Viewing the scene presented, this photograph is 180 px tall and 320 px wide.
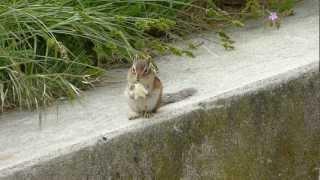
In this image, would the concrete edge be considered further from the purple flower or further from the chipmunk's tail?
the purple flower

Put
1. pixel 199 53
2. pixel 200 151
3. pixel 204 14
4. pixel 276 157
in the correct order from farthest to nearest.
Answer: pixel 204 14
pixel 199 53
pixel 276 157
pixel 200 151

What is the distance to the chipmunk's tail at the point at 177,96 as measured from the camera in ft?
13.3

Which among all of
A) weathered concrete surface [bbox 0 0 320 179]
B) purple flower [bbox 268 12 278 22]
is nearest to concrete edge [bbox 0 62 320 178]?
weathered concrete surface [bbox 0 0 320 179]

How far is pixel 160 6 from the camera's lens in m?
5.02

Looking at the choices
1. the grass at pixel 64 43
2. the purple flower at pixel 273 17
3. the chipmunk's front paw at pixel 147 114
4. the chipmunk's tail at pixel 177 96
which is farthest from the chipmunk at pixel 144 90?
the purple flower at pixel 273 17

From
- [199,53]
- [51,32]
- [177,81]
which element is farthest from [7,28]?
[199,53]

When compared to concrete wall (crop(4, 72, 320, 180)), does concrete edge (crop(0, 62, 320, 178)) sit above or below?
above

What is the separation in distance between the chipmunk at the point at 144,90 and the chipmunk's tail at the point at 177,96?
0.49 ft

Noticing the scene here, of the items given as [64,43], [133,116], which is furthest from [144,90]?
[64,43]

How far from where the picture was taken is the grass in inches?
163

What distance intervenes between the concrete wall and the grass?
687 millimetres

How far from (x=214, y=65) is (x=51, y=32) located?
39.3 inches

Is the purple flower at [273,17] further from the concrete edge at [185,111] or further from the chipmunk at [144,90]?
the chipmunk at [144,90]

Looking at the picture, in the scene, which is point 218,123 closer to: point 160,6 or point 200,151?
point 200,151
